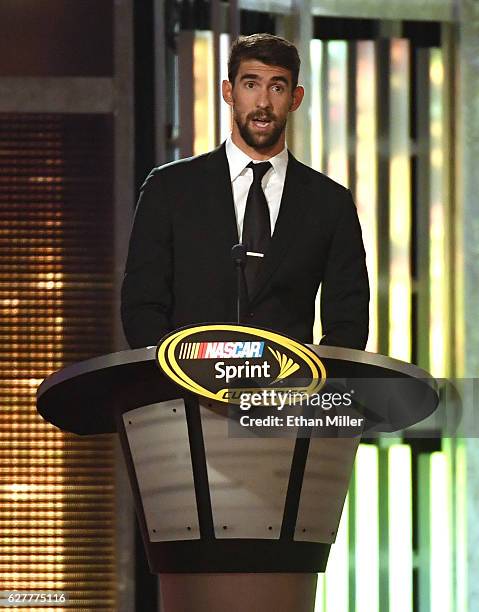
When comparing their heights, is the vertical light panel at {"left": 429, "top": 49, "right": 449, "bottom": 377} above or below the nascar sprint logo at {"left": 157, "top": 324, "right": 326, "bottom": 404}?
above

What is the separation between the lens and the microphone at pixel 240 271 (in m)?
1.67

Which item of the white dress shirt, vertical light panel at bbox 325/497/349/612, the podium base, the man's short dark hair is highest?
the man's short dark hair

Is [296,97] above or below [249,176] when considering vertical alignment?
above

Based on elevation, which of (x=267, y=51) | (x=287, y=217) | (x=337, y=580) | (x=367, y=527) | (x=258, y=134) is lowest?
(x=337, y=580)

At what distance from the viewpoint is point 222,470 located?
59.7 inches

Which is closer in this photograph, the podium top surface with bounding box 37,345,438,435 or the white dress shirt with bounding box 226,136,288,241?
the podium top surface with bounding box 37,345,438,435

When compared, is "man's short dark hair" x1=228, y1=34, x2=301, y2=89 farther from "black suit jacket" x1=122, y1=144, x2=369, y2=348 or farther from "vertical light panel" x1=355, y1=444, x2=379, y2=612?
"vertical light panel" x1=355, y1=444, x2=379, y2=612

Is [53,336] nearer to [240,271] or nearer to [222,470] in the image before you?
[240,271]

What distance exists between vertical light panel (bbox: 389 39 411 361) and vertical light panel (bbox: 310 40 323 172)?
20cm

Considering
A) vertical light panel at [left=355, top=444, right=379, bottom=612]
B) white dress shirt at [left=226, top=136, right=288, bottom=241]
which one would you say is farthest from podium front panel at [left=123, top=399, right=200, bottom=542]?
vertical light panel at [left=355, top=444, right=379, bottom=612]

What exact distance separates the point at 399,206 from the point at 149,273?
131 centimetres

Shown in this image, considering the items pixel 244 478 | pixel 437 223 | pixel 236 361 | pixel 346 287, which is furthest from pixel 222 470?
pixel 437 223

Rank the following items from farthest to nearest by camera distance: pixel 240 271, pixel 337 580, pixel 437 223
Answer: pixel 437 223
pixel 337 580
pixel 240 271

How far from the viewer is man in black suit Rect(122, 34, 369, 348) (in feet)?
5.74
